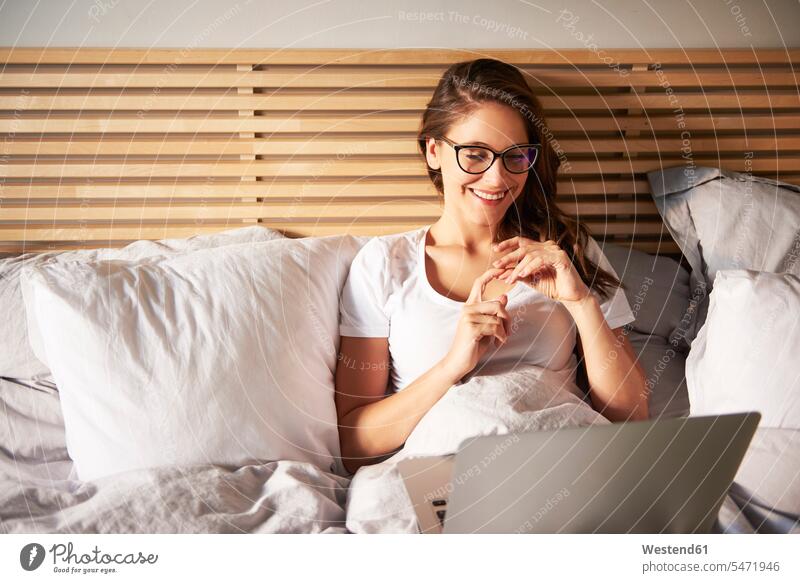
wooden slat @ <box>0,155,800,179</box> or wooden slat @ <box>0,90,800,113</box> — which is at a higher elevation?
wooden slat @ <box>0,90,800,113</box>

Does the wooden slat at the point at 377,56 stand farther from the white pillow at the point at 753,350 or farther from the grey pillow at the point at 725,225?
the white pillow at the point at 753,350

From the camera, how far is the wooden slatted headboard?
1.15 m

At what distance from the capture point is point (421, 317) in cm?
96

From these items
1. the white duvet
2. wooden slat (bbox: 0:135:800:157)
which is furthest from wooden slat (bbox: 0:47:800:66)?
the white duvet

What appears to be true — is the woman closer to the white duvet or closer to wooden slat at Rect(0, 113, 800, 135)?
the white duvet

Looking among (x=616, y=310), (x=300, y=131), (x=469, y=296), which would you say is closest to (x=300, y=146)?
(x=300, y=131)

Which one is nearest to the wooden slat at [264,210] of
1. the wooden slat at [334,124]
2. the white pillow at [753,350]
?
the wooden slat at [334,124]

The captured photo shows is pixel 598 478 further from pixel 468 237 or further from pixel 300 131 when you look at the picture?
pixel 300 131

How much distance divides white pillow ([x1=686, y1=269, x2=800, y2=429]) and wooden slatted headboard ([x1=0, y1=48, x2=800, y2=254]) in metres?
0.37

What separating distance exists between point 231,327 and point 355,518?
309mm

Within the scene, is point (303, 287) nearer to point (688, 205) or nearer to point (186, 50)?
point (186, 50)

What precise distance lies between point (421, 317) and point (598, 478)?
1.37ft

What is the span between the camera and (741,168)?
50.2 inches

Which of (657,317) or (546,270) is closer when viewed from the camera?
(546,270)
